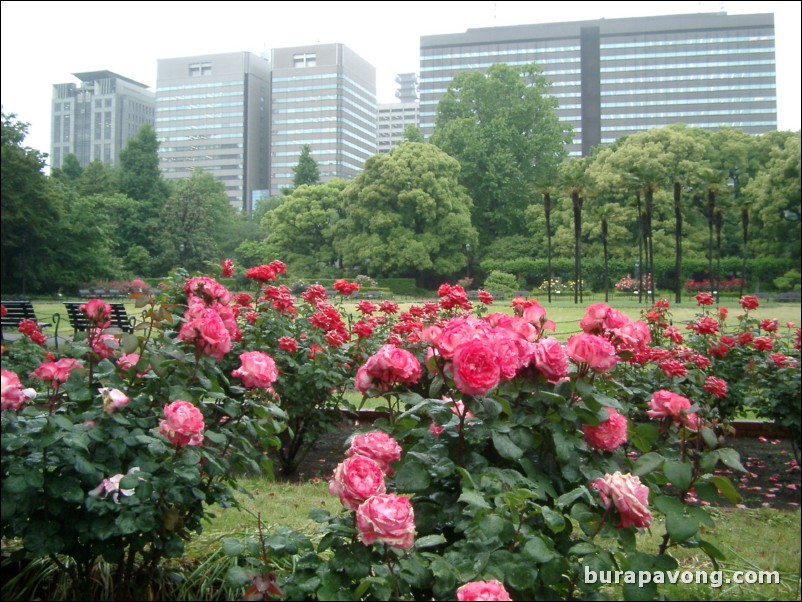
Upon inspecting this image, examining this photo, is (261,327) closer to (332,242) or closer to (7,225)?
(332,242)

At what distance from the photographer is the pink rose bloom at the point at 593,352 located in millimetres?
1366

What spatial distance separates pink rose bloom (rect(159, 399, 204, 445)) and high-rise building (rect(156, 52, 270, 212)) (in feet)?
6.94

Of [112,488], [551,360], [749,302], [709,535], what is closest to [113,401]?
[112,488]

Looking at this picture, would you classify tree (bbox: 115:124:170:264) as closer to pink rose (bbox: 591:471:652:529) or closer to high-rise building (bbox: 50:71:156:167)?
high-rise building (bbox: 50:71:156:167)

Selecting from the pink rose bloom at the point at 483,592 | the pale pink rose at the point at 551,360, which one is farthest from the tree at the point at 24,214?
the pink rose bloom at the point at 483,592

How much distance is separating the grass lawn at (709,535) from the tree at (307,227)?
1.21 metres

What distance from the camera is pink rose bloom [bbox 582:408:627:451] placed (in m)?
1.41

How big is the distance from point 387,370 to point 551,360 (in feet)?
1.20

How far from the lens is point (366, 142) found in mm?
3619

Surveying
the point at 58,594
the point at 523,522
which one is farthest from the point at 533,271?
the point at 58,594

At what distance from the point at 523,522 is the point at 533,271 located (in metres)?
2.25

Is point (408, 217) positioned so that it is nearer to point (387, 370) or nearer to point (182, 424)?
point (387, 370)

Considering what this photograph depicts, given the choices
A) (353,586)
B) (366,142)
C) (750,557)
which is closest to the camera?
(353,586)

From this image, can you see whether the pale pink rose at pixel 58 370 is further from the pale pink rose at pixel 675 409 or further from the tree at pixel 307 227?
the tree at pixel 307 227
